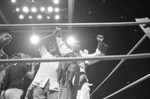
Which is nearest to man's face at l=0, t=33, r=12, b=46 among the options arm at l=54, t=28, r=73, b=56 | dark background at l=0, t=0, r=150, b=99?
arm at l=54, t=28, r=73, b=56

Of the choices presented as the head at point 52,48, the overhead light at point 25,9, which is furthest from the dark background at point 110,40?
the head at point 52,48

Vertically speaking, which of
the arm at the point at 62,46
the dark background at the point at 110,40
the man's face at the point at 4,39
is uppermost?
the dark background at the point at 110,40

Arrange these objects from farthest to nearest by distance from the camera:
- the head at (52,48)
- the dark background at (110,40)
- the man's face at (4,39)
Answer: the dark background at (110,40), the head at (52,48), the man's face at (4,39)

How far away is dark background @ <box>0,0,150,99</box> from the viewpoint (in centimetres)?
392

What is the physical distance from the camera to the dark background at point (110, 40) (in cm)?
392

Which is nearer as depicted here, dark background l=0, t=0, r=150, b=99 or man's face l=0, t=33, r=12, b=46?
man's face l=0, t=33, r=12, b=46

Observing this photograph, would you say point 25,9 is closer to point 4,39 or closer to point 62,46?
point 4,39

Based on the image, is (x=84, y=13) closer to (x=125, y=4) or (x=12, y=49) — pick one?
(x=125, y=4)

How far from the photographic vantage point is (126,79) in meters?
4.41

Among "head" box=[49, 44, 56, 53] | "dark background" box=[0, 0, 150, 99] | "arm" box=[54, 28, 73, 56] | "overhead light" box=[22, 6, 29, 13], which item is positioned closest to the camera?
"arm" box=[54, 28, 73, 56]

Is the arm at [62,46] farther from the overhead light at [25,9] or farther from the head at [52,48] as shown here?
the overhead light at [25,9]

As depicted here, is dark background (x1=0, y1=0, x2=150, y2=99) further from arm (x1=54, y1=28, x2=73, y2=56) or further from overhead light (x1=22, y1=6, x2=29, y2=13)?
arm (x1=54, y1=28, x2=73, y2=56)

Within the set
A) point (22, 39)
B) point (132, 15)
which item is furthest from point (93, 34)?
point (22, 39)

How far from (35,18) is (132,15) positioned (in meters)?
2.37
